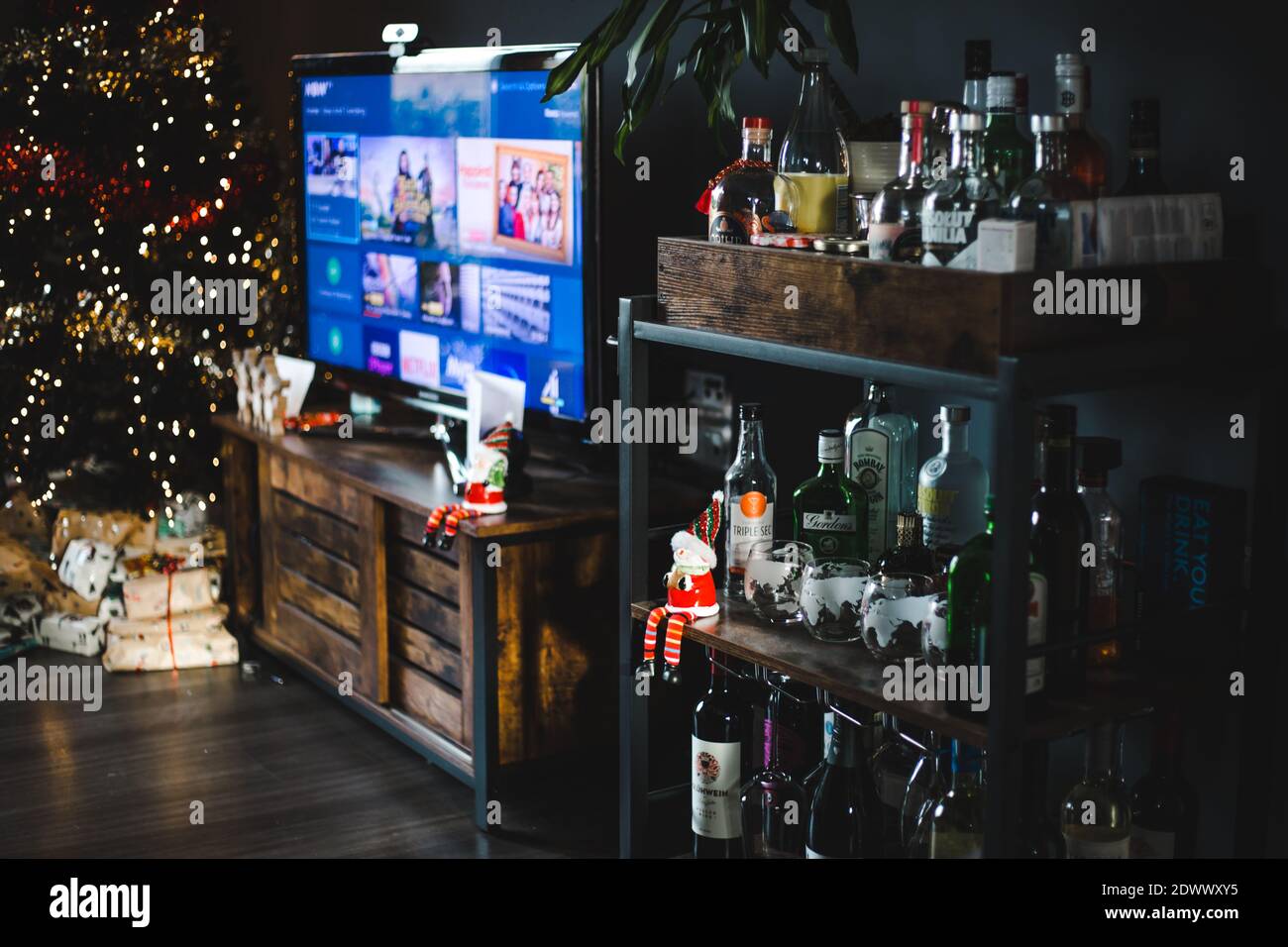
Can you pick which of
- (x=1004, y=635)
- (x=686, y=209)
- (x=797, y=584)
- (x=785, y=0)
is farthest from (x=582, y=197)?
(x=1004, y=635)

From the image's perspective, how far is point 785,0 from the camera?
211 centimetres

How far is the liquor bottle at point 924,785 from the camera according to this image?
2066mm

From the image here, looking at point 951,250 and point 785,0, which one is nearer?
point 951,250

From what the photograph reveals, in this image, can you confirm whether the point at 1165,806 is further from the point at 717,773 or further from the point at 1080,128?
the point at 1080,128

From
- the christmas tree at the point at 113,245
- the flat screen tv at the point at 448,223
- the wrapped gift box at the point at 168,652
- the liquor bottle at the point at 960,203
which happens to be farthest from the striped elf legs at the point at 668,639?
the christmas tree at the point at 113,245

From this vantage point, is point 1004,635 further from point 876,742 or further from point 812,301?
point 876,742

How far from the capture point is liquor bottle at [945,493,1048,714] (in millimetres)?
1711

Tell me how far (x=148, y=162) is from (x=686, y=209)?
1.97 m

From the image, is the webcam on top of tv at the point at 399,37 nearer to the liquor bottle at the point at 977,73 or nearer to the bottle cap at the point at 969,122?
the liquor bottle at the point at 977,73

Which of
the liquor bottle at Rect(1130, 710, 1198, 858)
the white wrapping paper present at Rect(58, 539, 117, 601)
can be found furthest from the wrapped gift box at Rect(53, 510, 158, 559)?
the liquor bottle at Rect(1130, 710, 1198, 858)

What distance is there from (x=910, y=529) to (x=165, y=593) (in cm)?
256

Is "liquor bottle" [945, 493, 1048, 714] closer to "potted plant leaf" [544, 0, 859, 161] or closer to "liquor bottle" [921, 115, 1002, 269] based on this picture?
"liquor bottle" [921, 115, 1002, 269]

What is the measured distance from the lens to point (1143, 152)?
1867 millimetres
